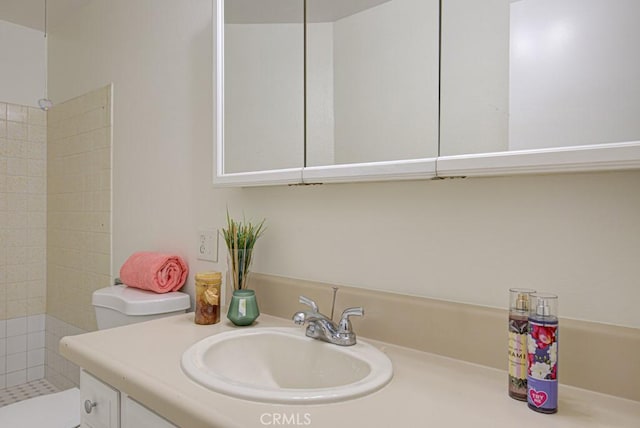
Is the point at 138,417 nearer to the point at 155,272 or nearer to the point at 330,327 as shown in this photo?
the point at 330,327

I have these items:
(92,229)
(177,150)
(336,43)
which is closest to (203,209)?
(177,150)

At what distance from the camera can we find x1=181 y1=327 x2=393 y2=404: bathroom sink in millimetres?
781

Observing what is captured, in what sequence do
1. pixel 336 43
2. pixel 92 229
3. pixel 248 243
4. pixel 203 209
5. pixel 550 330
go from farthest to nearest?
pixel 92 229 < pixel 203 209 < pixel 248 243 < pixel 336 43 < pixel 550 330

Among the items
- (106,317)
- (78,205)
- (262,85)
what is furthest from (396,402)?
(78,205)

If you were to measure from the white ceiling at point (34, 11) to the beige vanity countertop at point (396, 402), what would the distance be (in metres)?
1.99

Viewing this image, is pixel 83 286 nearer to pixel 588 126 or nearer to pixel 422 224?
pixel 422 224

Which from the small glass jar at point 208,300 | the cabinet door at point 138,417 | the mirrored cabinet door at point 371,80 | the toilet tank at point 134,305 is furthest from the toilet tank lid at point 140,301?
the mirrored cabinet door at point 371,80

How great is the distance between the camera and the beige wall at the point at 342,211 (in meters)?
0.76

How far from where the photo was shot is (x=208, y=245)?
149 cm

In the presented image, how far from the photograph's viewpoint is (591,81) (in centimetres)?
73

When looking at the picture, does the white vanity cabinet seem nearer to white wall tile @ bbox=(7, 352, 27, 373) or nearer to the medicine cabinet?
the medicine cabinet

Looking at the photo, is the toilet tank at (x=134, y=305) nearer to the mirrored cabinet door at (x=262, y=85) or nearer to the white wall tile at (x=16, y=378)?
the mirrored cabinet door at (x=262, y=85)

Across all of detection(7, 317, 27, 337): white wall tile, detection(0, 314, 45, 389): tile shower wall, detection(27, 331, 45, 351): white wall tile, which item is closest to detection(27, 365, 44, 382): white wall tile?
detection(0, 314, 45, 389): tile shower wall

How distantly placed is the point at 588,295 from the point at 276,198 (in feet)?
2.74
